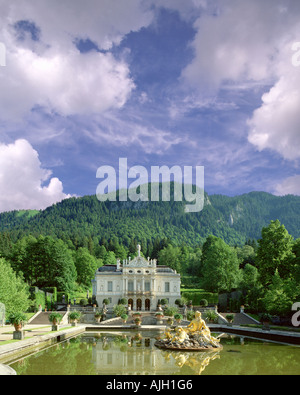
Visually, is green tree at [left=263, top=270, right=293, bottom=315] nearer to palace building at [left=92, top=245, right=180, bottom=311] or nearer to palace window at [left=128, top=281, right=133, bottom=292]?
palace building at [left=92, top=245, right=180, bottom=311]

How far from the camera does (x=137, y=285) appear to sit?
56.9m

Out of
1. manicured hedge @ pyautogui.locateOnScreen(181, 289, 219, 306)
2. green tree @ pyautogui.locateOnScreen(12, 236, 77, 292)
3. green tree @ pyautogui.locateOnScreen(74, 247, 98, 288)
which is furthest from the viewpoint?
green tree @ pyautogui.locateOnScreen(74, 247, 98, 288)

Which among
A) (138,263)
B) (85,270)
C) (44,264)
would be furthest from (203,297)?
(85,270)

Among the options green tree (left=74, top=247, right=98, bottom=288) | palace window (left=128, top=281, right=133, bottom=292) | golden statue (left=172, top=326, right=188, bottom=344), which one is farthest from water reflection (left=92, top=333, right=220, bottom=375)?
green tree (left=74, top=247, right=98, bottom=288)

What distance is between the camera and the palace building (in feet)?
184

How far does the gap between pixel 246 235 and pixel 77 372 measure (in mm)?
174509

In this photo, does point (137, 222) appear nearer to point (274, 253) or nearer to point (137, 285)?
point (137, 285)

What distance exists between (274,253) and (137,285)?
1021 inches

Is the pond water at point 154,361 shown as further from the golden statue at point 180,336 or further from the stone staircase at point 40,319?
the stone staircase at point 40,319

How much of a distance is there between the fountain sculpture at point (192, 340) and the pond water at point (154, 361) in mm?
526

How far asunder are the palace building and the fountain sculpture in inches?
1507

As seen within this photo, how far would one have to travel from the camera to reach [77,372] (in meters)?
11.9

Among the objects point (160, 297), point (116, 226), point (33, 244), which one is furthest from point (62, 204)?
point (160, 297)
